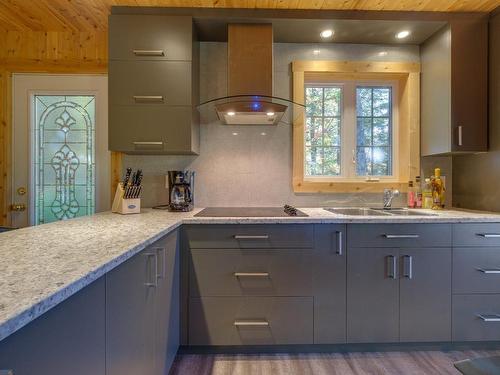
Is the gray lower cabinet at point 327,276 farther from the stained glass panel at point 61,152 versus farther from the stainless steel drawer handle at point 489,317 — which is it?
the stained glass panel at point 61,152

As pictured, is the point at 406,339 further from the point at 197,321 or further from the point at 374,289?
the point at 197,321

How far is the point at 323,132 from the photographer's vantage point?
2549mm

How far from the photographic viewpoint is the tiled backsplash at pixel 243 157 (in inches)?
95.0

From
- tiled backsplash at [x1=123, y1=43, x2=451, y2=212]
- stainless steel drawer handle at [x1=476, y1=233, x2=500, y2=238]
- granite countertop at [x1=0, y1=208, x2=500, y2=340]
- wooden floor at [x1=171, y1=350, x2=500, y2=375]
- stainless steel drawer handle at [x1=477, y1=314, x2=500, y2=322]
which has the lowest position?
wooden floor at [x1=171, y1=350, x2=500, y2=375]

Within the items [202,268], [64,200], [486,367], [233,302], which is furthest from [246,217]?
[64,200]

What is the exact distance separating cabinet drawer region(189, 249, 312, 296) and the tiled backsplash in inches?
27.9

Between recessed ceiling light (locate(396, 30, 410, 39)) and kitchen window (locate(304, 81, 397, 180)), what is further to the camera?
kitchen window (locate(304, 81, 397, 180))

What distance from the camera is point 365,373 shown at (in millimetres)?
1667

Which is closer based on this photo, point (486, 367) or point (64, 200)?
point (486, 367)

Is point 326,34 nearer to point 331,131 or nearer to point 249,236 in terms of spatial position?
point 331,131

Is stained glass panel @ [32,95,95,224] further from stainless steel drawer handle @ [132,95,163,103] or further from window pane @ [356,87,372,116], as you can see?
window pane @ [356,87,372,116]

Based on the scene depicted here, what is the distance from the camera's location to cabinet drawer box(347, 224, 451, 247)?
70.7 inches

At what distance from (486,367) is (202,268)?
1377 mm

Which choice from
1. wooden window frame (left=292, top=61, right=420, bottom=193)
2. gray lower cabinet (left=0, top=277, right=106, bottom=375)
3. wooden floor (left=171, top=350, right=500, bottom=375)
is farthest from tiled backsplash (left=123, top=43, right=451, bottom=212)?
gray lower cabinet (left=0, top=277, right=106, bottom=375)
